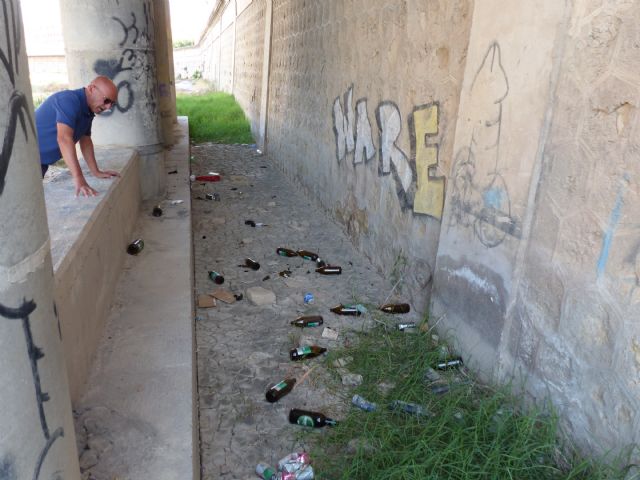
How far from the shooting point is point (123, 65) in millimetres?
6008

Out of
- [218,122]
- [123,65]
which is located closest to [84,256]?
[123,65]

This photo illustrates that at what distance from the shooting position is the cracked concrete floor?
9.70 feet

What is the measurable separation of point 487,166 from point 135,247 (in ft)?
10.5

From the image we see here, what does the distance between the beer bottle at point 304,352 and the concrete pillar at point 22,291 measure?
2251mm

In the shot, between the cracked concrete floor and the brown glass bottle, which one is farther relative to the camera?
the brown glass bottle

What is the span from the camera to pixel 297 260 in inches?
220

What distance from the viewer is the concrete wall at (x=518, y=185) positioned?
228cm

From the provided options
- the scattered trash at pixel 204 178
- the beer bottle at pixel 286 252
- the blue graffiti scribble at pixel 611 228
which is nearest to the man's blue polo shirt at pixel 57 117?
the beer bottle at pixel 286 252

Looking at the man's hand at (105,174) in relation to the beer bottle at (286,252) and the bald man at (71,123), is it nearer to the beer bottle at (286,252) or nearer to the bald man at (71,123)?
the bald man at (71,123)

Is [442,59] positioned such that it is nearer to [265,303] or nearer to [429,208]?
[429,208]

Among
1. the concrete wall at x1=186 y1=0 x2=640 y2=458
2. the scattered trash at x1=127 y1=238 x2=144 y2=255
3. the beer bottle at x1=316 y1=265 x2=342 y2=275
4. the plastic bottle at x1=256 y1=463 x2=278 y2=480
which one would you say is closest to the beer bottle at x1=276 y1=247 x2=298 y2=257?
the beer bottle at x1=316 y1=265 x2=342 y2=275

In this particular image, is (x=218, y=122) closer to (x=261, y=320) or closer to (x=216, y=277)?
(x=216, y=277)

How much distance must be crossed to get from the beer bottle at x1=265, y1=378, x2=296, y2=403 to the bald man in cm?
208

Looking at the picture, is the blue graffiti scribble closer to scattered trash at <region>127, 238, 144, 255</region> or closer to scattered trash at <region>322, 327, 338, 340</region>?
scattered trash at <region>322, 327, 338, 340</region>
